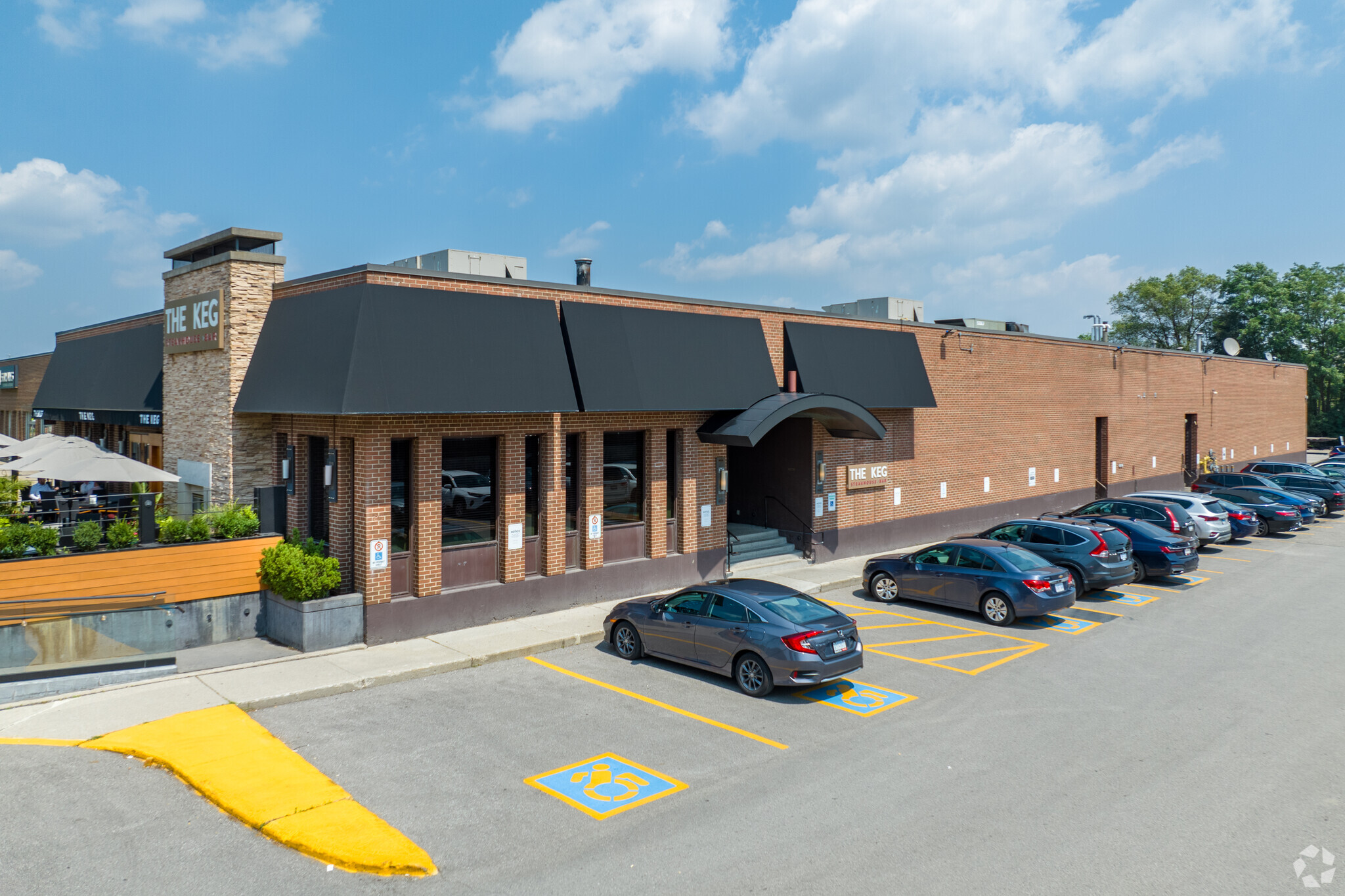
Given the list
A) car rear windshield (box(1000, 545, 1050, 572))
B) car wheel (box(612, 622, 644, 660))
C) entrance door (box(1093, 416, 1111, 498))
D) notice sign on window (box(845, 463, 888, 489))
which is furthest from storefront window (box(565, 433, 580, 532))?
entrance door (box(1093, 416, 1111, 498))

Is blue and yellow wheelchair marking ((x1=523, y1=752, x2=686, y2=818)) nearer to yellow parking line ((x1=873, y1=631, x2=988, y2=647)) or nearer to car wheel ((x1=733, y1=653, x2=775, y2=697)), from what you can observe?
car wheel ((x1=733, y1=653, x2=775, y2=697))

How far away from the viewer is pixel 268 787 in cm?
931

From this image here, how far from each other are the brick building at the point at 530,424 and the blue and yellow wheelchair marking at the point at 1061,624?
6.26 meters

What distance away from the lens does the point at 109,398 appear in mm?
23812

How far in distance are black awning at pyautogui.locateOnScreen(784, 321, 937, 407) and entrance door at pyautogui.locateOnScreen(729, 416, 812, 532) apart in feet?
4.46

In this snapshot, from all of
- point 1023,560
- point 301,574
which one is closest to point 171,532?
point 301,574

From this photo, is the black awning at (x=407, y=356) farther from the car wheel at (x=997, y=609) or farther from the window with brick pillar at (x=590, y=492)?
the car wheel at (x=997, y=609)

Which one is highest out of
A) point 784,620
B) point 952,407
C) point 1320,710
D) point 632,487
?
point 952,407

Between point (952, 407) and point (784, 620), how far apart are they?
1726cm

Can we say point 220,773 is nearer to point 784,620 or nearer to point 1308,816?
point 784,620

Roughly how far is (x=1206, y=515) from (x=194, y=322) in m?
28.4

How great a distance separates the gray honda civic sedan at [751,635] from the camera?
12242mm

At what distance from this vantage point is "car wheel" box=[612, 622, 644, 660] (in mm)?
14578

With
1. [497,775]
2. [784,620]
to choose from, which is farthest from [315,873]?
[784,620]
